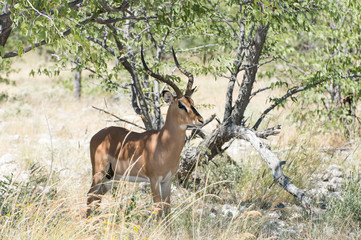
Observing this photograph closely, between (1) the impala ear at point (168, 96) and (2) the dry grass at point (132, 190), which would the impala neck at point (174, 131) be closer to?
(1) the impala ear at point (168, 96)

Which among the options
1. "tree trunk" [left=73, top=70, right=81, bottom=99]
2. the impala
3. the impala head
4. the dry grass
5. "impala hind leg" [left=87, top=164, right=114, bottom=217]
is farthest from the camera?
"tree trunk" [left=73, top=70, right=81, bottom=99]

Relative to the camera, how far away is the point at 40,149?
963 cm

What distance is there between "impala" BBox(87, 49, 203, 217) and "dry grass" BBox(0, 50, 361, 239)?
0.26 metres

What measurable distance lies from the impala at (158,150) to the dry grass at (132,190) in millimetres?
258

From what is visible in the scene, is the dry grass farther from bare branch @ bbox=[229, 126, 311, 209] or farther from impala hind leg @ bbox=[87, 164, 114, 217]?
bare branch @ bbox=[229, 126, 311, 209]

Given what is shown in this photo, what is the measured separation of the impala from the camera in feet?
19.1

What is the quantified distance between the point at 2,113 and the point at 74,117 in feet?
6.74

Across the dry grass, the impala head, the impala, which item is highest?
the impala head

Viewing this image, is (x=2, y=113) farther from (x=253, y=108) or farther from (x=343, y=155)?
(x=343, y=155)

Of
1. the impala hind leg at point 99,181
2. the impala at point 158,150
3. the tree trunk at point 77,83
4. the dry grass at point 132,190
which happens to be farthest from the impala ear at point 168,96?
the tree trunk at point 77,83

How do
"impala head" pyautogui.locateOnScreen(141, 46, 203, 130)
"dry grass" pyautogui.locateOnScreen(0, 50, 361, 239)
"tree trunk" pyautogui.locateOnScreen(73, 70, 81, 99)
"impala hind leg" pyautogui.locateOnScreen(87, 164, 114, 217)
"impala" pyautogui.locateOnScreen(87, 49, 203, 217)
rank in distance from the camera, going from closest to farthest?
1. "dry grass" pyautogui.locateOnScreen(0, 50, 361, 239)
2. "impala head" pyautogui.locateOnScreen(141, 46, 203, 130)
3. "impala" pyautogui.locateOnScreen(87, 49, 203, 217)
4. "impala hind leg" pyautogui.locateOnScreen(87, 164, 114, 217)
5. "tree trunk" pyautogui.locateOnScreen(73, 70, 81, 99)

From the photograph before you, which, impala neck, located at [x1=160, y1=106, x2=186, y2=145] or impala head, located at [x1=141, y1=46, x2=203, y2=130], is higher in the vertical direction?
impala head, located at [x1=141, y1=46, x2=203, y2=130]

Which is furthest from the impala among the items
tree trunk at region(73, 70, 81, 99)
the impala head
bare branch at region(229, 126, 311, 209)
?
tree trunk at region(73, 70, 81, 99)

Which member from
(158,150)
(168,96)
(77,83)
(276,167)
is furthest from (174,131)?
(77,83)
